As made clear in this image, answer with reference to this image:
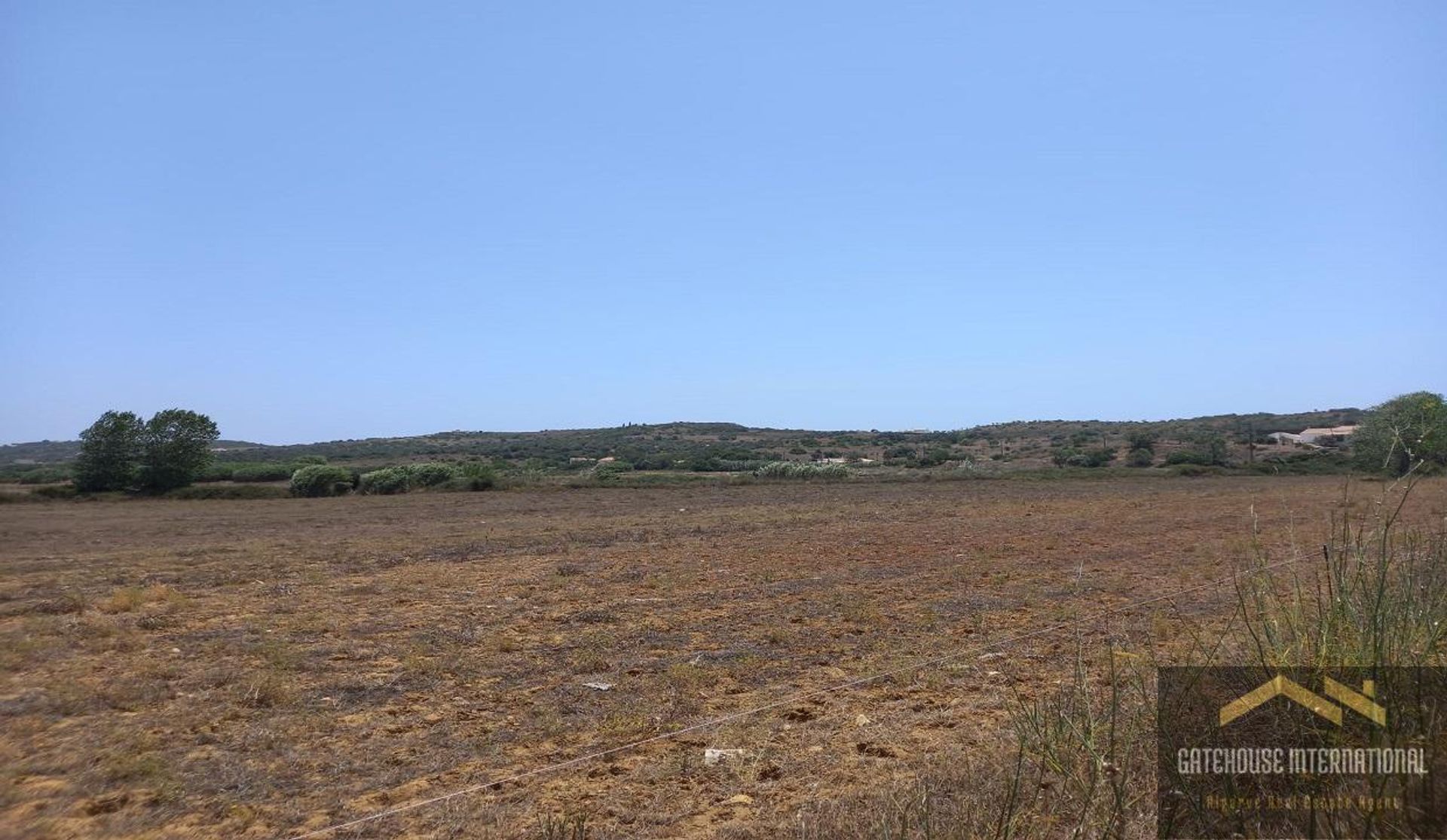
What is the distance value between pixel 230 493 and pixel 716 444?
6274cm

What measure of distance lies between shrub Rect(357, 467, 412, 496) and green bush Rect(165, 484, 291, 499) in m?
3.83

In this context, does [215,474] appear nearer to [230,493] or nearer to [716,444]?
[230,493]

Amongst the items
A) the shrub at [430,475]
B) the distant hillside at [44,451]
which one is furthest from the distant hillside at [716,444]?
the shrub at [430,475]

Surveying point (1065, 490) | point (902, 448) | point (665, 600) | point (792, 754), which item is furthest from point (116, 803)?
point (902, 448)

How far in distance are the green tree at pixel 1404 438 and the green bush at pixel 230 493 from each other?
46867 millimetres

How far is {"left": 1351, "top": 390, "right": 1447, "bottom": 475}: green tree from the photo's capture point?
591 cm

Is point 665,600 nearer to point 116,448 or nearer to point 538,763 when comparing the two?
point 538,763

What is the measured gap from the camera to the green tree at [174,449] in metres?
52.4

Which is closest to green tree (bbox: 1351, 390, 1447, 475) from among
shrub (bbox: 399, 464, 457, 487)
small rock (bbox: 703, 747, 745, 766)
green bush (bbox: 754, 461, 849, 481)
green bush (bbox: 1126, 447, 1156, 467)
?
small rock (bbox: 703, 747, 745, 766)

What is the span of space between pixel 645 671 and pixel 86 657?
5821mm

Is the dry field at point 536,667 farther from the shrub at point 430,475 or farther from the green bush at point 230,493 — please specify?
the shrub at point 430,475

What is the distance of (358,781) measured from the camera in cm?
621

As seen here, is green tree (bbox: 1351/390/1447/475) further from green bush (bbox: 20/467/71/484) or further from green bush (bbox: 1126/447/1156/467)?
green bush (bbox: 20/467/71/484)

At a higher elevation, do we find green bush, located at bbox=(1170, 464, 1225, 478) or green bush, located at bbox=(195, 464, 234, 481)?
green bush, located at bbox=(195, 464, 234, 481)
